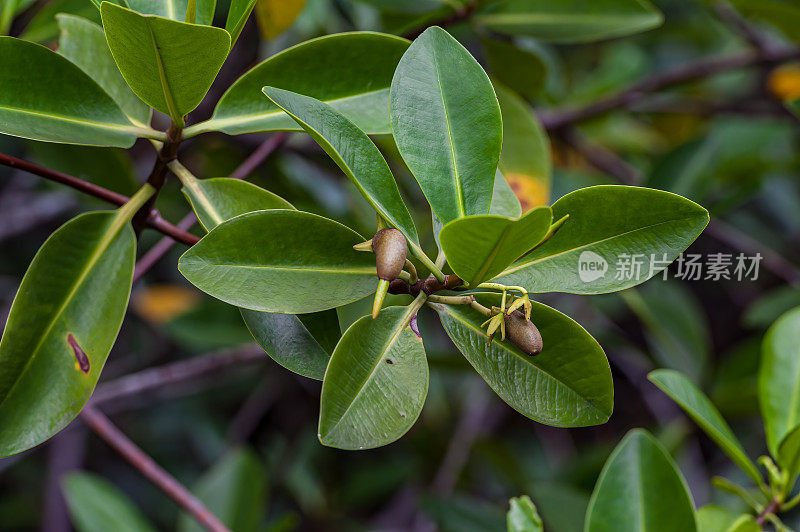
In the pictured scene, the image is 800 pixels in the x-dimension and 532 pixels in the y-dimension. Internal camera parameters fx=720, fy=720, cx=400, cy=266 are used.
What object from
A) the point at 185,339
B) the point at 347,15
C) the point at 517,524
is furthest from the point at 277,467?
the point at 517,524

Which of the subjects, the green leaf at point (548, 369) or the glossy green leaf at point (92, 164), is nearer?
the green leaf at point (548, 369)

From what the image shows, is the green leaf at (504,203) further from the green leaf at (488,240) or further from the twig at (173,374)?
the twig at (173,374)

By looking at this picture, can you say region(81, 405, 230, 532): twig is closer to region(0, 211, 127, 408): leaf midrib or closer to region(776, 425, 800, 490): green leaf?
region(0, 211, 127, 408): leaf midrib

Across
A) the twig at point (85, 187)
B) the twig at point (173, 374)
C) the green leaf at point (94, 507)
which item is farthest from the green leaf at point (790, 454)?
the green leaf at point (94, 507)

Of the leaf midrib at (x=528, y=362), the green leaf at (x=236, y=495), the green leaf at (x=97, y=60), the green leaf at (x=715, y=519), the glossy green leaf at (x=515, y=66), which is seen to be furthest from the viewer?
the green leaf at (x=236, y=495)

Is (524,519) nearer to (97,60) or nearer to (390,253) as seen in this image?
(390,253)

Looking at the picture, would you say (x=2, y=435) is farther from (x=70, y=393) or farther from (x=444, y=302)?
(x=444, y=302)
